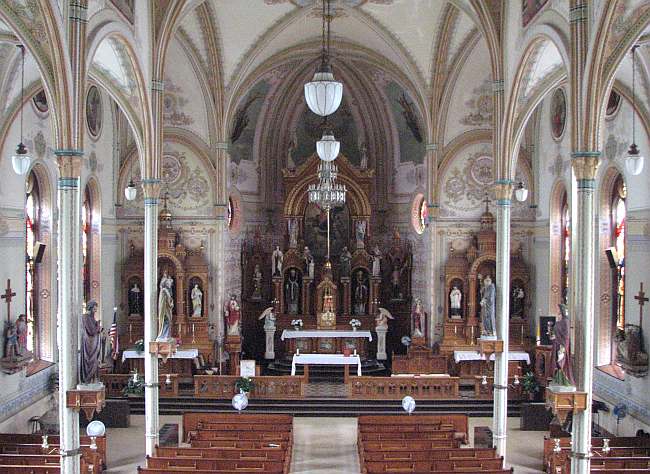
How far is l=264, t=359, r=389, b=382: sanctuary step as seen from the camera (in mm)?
28656

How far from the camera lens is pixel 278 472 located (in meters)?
16.5

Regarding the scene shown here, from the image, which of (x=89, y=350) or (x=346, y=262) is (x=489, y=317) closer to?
(x=89, y=350)

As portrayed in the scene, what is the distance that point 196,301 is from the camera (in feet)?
93.7

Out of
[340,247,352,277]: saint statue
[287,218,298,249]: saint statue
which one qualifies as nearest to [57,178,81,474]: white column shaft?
[287,218,298,249]: saint statue

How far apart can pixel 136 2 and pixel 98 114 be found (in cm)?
911

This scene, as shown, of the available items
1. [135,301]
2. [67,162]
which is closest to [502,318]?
[67,162]

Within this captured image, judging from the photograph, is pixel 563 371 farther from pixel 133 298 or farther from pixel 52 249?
pixel 133 298

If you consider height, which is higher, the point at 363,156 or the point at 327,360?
the point at 363,156

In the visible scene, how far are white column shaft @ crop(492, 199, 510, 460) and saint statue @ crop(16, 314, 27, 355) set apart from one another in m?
12.8

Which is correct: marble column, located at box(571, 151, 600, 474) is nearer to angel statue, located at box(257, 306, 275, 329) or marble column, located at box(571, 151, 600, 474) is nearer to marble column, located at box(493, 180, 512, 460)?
marble column, located at box(493, 180, 512, 460)

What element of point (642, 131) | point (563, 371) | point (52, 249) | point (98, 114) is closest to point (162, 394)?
point (52, 249)

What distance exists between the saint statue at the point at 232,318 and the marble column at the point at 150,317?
27.5 feet

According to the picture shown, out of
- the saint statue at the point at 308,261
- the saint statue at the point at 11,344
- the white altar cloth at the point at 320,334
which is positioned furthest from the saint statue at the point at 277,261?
the saint statue at the point at 11,344

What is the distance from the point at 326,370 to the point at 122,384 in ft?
25.1
